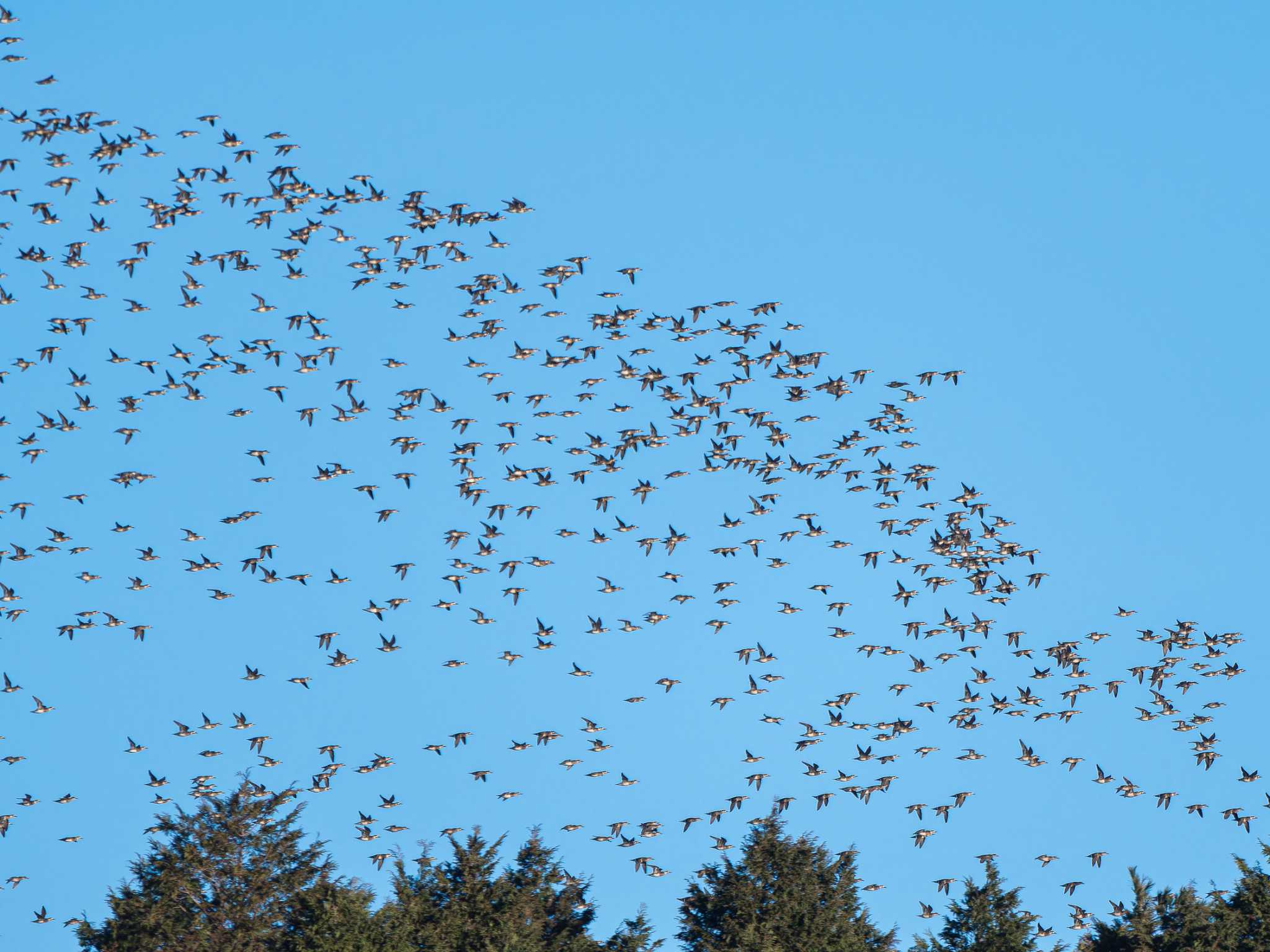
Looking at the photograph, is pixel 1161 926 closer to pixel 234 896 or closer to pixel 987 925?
pixel 987 925

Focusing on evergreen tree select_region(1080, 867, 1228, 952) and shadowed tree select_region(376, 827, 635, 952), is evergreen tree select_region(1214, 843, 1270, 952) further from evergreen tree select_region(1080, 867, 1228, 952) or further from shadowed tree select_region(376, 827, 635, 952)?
shadowed tree select_region(376, 827, 635, 952)

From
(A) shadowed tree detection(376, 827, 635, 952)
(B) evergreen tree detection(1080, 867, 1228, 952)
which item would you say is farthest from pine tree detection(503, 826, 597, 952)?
(B) evergreen tree detection(1080, 867, 1228, 952)

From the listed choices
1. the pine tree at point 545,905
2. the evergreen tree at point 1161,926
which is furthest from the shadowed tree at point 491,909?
the evergreen tree at point 1161,926

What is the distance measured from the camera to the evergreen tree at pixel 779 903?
74.4 m

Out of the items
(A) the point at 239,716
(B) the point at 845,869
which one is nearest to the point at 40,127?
(A) the point at 239,716

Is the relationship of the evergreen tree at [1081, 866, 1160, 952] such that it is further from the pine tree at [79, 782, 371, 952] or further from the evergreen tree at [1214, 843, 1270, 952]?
the pine tree at [79, 782, 371, 952]

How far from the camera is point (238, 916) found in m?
69.6

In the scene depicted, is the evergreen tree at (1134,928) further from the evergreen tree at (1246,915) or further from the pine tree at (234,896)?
the pine tree at (234,896)

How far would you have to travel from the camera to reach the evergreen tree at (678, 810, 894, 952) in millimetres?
74438

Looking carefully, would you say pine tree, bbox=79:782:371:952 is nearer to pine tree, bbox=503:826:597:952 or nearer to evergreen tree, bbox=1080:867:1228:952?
pine tree, bbox=503:826:597:952

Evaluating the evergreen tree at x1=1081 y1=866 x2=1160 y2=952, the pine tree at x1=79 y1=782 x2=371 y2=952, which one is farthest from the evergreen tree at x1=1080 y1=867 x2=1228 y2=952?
the pine tree at x1=79 y1=782 x2=371 y2=952

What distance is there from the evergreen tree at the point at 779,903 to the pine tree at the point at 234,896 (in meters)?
15.5

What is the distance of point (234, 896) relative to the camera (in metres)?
70.5

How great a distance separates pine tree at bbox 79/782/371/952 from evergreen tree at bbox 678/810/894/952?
15512 millimetres
